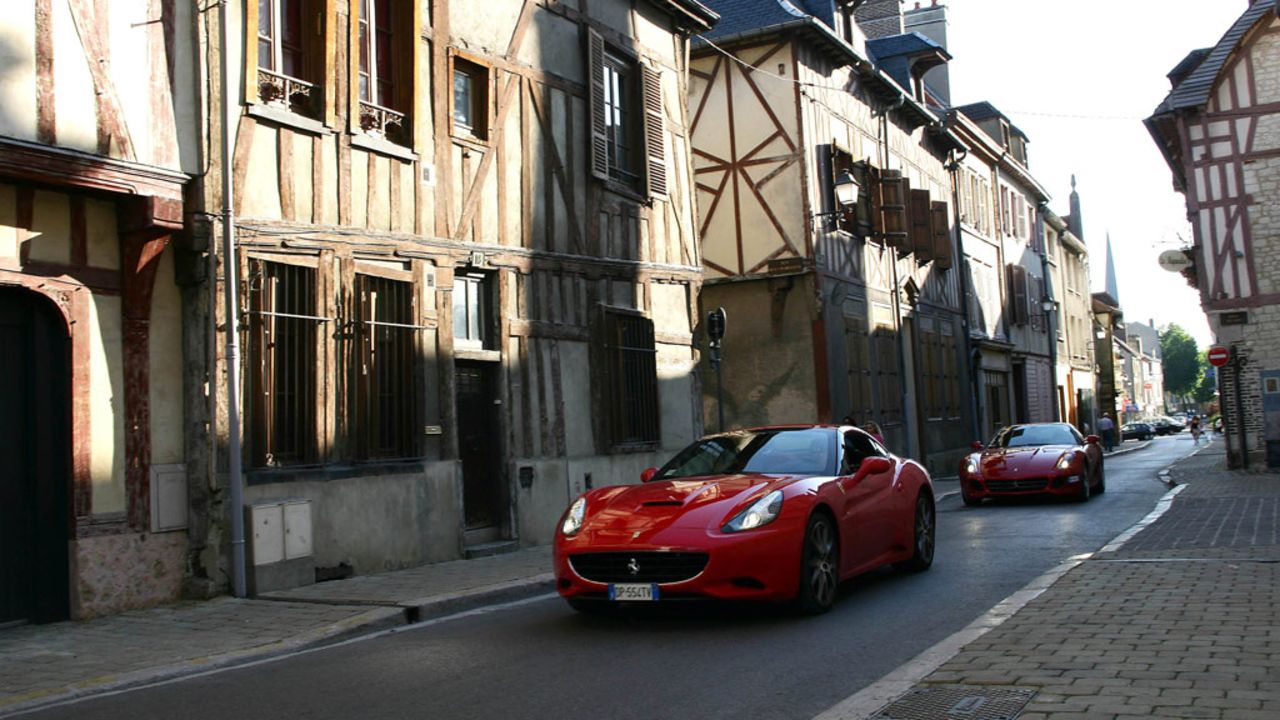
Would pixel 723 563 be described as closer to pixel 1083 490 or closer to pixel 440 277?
pixel 440 277

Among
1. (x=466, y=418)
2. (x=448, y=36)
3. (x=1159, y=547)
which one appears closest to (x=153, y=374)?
(x=466, y=418)

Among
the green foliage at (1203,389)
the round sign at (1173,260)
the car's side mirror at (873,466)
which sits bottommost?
the car's side mirror at (873,466)

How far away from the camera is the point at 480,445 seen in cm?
1320

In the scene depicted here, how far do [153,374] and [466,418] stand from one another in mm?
4046

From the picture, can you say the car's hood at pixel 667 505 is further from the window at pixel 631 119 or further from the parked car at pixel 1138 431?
the parked car at pixel 1138 431

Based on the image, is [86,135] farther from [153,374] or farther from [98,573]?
[98,573]

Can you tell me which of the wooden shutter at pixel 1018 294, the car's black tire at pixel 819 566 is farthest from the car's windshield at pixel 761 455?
the wooden shutter at pixel 1018 294

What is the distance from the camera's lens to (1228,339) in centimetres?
2458

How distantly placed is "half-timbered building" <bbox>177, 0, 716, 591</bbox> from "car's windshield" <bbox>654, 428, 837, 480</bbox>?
3601mm

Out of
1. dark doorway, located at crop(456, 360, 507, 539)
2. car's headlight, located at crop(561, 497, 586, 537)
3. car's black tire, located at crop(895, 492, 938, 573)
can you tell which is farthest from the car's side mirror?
dark doorway, located at crop(456, 360, 507, 539)

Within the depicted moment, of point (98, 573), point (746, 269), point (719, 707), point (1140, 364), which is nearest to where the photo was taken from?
point (719, 707)

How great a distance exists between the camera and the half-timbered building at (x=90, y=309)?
8562mm

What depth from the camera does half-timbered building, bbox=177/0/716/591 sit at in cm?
1038

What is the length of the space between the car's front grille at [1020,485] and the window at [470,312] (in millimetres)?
7863
